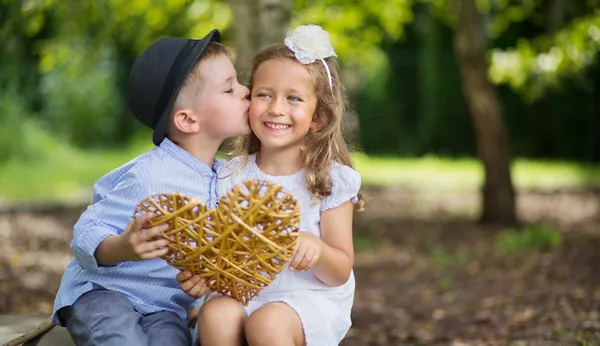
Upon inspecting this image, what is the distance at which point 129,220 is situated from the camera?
2939 millimetres

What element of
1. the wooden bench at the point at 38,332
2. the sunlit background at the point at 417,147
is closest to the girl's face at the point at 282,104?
the sunlit background at the point at 417,147

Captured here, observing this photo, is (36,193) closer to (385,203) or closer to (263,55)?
(385,203)

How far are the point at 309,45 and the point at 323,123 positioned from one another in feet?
0.88

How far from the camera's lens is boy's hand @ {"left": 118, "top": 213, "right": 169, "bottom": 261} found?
100 inches

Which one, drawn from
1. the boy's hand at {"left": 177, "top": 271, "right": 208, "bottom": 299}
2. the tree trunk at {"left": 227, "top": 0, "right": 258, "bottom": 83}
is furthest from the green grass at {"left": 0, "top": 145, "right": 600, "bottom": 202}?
the boy's hand at {"left": 177, "top": 271, "right": 208, "bottom": 299}

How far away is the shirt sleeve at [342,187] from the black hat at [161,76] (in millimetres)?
572

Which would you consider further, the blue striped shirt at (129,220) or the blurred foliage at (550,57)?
the blurred foliage at (550,57)

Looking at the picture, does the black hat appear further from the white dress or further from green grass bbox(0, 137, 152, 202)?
green grass bbox(0, 137, 152, 202)

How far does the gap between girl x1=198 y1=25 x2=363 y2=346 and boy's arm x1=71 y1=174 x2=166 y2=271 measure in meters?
0.31

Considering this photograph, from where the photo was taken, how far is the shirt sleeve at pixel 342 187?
2982mm

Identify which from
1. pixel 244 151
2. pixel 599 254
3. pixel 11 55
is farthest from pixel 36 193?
pixel 244 151

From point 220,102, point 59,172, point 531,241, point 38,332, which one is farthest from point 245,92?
point 59,172

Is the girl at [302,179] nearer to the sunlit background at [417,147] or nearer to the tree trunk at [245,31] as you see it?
the sunlit background at [417,147]

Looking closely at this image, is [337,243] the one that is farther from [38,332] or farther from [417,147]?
[417,147]
